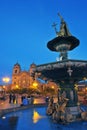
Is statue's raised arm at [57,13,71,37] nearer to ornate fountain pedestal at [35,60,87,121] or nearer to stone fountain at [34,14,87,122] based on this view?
stone fountain at [34,14,87,122]

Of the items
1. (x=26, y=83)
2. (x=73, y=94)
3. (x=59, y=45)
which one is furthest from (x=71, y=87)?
(x=26, y=83)

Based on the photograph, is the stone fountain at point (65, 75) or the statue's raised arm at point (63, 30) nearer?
the stone fountain at point (65, 75)

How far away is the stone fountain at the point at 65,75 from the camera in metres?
10.0

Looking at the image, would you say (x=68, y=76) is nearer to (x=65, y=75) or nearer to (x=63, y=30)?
(x=65, y=75)

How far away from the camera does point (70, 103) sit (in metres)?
11.4

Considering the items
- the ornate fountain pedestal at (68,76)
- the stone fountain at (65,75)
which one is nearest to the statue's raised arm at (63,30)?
the stone fountain at (65,75)

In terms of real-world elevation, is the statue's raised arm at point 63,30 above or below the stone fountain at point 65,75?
above

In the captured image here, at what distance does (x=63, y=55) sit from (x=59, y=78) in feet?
6.53

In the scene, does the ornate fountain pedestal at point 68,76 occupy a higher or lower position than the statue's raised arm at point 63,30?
lower

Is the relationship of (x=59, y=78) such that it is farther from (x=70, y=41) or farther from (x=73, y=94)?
(x=70, y=41)

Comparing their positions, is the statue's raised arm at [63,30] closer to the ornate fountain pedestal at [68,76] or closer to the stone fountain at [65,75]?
the stone fountain at [65,75]

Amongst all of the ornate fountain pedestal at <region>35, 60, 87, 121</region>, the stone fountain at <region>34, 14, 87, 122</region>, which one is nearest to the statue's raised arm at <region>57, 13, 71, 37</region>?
the stone fountain at <region>34, 14, 87, 122</region>

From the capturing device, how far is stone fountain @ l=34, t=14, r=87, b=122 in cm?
1002

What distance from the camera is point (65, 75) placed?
1152cm
